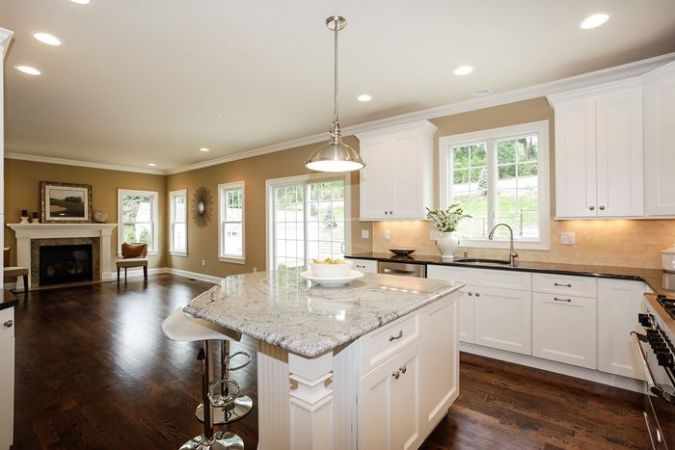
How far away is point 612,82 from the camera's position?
277 cm

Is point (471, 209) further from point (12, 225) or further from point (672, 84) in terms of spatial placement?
point (12, 225)

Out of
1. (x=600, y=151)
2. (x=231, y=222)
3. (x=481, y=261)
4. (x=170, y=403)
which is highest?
(x=600, y=151)

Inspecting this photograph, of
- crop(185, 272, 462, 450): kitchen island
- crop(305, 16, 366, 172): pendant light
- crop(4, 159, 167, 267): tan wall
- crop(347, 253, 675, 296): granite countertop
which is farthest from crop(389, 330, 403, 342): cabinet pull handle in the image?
crop(4, 159, 167, 267): tan wall

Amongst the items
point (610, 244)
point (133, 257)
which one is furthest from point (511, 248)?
point (133, 257)

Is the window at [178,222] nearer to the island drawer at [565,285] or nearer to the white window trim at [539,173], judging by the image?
the white window trim at [539,173]

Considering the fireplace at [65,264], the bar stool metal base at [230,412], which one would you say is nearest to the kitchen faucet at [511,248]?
the bar stool metal base at [230,412]

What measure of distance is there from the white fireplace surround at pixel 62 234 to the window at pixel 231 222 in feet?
8.54

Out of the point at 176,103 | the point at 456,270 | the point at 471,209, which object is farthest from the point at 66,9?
the point at 471,209

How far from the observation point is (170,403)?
A: 96.2 inches

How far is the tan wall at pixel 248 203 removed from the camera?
17.9 ft

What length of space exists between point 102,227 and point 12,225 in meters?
1.41

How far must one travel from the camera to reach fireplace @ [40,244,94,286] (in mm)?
6816

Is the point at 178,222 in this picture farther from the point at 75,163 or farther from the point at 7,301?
the point at 7,301

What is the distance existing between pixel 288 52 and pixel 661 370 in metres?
2.87
